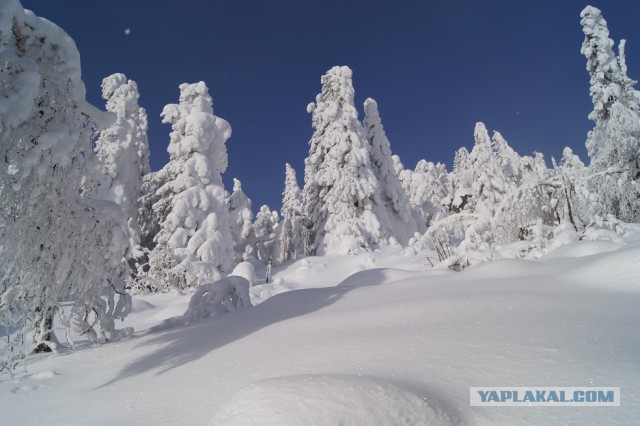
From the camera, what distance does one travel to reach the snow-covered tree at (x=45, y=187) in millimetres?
3111

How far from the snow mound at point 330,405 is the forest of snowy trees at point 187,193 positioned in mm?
3161

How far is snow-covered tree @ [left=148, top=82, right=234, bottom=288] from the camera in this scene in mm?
15562

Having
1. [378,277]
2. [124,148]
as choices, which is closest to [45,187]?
[378,277]

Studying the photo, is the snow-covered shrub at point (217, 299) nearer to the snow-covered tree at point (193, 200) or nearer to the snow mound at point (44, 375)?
the snow mound at point (44, 375)

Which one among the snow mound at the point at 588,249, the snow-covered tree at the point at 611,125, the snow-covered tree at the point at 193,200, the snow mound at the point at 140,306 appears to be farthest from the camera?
the snow-covered tree at the point at 193,200

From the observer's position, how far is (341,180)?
67.2 ft

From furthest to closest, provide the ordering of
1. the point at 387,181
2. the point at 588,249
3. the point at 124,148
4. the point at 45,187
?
the point at 387,181 < the point at 124,148 < the point at 588,249 < the point at 45,187

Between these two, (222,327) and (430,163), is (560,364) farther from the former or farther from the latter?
(430,163)

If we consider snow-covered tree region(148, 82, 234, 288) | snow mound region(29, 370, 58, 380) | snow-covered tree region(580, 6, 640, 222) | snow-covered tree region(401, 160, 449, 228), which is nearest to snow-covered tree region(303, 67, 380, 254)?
snow-covered tree region(148, 82, 234, 288)

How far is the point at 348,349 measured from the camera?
2.29 metres

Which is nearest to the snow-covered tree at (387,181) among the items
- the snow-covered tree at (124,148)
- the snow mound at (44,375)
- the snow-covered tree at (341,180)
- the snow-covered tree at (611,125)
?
the snow-covered tree at (341,180)

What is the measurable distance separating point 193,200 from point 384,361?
16421 millimetres

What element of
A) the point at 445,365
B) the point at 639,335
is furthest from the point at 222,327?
the point at 639,335

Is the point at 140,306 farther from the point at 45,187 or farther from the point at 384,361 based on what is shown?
the point at 384,361
